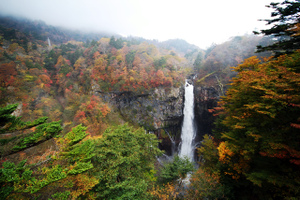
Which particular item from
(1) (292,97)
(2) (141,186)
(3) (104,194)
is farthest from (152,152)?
(1) (292,97)

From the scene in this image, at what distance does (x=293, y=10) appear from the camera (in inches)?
235

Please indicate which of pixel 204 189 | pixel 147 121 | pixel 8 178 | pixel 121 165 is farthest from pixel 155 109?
pixel 8 178

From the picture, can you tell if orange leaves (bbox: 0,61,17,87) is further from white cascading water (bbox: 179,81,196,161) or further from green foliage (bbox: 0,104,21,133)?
white cascading water (bbox: 179,81,196,161)

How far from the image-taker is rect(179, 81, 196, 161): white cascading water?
23.0 m

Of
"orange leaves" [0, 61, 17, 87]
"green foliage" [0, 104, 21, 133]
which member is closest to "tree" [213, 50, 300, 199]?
"green foliage" [0, 104, 21, 133]

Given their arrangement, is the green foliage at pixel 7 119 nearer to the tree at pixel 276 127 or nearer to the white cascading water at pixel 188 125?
the tree at pixel 276 127

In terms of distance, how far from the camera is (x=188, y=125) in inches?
957

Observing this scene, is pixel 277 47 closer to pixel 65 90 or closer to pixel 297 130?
pixel 297 130

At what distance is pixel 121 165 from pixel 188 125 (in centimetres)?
1928

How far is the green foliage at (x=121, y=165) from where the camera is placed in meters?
7.06

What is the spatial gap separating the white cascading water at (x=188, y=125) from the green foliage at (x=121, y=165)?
15376mm

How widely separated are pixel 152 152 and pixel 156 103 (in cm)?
1556

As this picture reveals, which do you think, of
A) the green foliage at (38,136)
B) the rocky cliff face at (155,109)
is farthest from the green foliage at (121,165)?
the rocky cliff face at (155,109)

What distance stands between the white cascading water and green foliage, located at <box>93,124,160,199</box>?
15.4m
